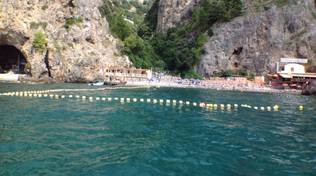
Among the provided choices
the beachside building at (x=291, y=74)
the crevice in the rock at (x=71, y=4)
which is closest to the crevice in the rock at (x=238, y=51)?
the beachside building at (x=291, y=74)

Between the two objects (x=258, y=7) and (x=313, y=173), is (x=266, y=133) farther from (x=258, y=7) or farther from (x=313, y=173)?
(x=258, y=7)

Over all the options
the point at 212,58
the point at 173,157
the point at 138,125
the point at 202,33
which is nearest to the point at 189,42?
the point at 202,33

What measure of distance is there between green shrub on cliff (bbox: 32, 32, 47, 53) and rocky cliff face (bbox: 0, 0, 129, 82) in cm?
90

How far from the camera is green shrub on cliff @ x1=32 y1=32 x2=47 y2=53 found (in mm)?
80000

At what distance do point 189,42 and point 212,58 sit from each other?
1304 centimetres

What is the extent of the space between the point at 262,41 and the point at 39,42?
6541cm

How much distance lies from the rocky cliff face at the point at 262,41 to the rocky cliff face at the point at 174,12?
2359cm

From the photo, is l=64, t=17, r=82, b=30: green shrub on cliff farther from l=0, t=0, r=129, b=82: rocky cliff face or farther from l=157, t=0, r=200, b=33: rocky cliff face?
l=157, t=0, r=200, b=33: rocky cliff face

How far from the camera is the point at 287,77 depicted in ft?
315

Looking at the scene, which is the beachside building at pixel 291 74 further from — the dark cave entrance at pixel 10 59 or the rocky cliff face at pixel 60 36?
the dark cave entrance at pixel 10 59

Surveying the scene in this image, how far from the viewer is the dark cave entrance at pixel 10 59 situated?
92.9 m

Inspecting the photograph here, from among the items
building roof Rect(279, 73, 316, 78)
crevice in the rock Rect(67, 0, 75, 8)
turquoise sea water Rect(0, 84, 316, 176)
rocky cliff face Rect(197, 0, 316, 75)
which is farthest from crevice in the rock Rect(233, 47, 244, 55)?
turquoise sea water Rect(0, 84, 316, 176)

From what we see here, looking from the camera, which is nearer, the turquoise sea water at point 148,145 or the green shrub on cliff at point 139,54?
the turquoise sea water at point 148,145

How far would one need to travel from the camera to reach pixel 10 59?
94.8 m
